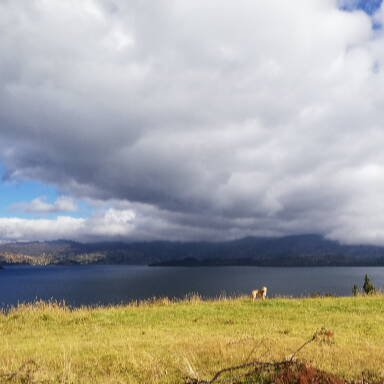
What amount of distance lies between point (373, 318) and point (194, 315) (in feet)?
29.4

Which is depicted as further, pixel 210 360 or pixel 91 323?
pixel 91 323

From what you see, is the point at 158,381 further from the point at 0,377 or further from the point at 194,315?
the point at 194,315

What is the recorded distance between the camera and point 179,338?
1741 cm

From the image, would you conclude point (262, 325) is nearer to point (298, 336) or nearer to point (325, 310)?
point (298, 336)

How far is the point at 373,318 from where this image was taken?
872 inches

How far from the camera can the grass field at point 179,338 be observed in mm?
11984

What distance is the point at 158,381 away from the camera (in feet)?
36.7

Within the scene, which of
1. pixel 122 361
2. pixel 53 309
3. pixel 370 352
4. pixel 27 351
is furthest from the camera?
pixel 53 309

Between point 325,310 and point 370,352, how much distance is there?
474 inches

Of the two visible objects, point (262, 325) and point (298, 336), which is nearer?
point (298, 336)

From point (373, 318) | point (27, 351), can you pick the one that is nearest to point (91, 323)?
point (27, 351)

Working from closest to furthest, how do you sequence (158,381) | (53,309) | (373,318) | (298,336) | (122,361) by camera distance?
(158,381)
(122,361)
(298,336)
(373,318)
(53,309)

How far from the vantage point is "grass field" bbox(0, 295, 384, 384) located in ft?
39.3

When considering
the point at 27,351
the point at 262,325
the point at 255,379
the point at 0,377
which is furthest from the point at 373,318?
the point at 0,377
